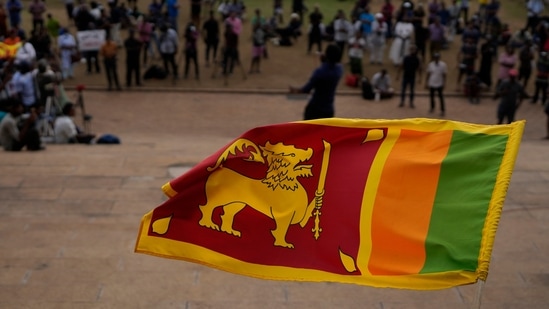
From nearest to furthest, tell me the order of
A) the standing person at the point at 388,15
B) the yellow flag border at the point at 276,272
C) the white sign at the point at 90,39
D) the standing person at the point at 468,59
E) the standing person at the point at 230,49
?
the yellow flag border at the point at 276,272 → the standing person at the point at 468,59 → the standing person at the point at 230,49 → the white sign at the point at 90,39 → the standing person at the point at 388,15

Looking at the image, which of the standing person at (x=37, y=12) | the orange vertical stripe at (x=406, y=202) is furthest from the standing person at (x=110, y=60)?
the orange vertical stripe at (x=406, y=202)

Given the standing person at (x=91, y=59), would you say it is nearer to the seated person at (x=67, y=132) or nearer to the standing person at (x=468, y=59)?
the seated person at (x=67, y=132)

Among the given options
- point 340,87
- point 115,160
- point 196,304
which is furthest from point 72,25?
point 196,304

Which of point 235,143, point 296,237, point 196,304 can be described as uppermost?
point 235,143

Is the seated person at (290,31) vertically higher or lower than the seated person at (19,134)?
higher

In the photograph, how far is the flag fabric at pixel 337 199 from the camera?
19.0ft

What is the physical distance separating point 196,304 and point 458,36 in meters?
21.0

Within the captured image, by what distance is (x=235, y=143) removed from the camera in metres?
6.19

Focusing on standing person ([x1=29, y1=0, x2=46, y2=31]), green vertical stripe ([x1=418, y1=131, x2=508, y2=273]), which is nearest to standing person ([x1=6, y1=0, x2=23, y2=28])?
standing person ([x1=29, y1=0, x2=46, y2=31])

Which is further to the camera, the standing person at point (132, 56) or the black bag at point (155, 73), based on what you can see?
the black bag at point (155, 73)

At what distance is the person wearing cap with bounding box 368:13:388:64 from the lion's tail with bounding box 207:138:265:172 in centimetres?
1773

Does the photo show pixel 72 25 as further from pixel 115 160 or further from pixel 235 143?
pixel 235 143

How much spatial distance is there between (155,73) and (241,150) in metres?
16.0

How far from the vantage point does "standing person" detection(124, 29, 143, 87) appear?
2061 centimetres
